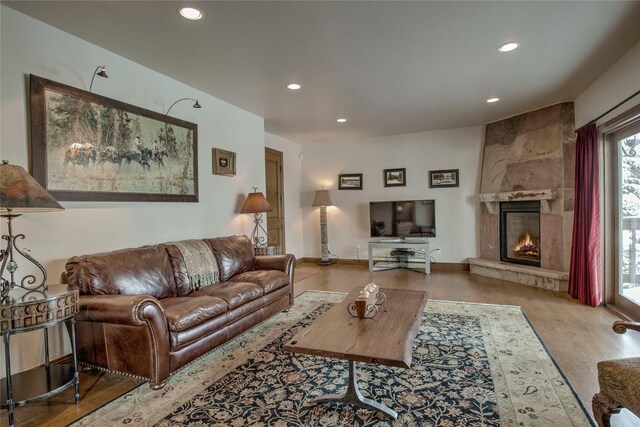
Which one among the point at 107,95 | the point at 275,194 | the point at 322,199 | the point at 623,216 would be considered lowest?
the point at 623,216

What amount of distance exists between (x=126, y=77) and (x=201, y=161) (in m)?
1.17

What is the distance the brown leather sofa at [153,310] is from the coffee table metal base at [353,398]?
102 centimetres

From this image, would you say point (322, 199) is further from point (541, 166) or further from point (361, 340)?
point (361, 340)

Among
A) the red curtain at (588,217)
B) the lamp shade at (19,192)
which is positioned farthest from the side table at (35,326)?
the red curtain at (588,217)

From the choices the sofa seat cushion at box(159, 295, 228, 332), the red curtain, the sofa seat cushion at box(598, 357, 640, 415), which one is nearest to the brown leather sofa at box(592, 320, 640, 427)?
the sofa seat cushion at box(598, 357, 640, 415)

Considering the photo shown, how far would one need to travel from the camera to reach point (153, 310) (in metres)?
2.19

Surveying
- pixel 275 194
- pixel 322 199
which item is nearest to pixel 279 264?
pixel 275 194

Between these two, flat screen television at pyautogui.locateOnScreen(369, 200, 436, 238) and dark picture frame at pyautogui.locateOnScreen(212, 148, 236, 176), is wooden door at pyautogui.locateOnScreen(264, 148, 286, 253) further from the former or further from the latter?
flat screen television at pyautogui.locateOnScreen(369, 200, 436, 238)

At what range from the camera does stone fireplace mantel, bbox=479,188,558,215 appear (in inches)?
186

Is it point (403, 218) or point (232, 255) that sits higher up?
point (403, 218)

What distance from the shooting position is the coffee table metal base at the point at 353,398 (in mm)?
1938

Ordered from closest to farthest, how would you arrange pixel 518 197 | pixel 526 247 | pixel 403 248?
pixel 518 197 → pixel 526 247 → pixel 403 248

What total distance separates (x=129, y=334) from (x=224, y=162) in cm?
264

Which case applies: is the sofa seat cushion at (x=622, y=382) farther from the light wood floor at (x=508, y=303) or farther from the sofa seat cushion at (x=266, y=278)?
the sofa seat cushion at (x=266, y=278)
